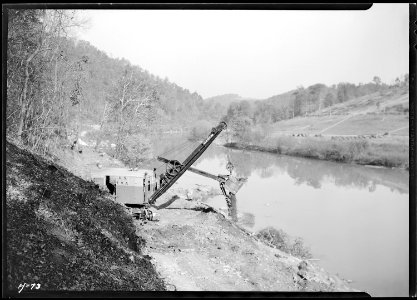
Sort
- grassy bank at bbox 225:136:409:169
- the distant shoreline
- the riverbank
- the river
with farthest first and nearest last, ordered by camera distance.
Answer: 1. the distant shoreline
2. grassy bank at bbox 225:136:409:169
3. the river
4. the riverbank

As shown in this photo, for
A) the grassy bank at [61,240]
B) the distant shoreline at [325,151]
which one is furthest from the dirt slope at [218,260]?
the distant shoreline at [325,151]

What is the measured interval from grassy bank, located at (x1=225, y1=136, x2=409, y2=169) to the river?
386mm

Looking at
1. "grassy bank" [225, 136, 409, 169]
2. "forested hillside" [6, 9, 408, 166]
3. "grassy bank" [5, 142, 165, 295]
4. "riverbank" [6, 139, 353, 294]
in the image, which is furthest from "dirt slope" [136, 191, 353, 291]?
"grassy bank" [225, 136, 409, 169]

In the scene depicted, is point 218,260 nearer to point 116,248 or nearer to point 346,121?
point 116,248

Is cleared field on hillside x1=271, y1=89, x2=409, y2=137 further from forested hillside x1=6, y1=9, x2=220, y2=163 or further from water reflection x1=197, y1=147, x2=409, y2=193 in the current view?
forested hillside x1=6, y1=9, x2=220, y2=163

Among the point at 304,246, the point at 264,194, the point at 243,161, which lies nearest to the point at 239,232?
the point at 304,246

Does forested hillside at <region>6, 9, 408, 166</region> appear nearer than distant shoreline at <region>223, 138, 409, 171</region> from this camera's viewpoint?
Yes

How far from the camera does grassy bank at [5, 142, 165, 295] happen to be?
14.0ft

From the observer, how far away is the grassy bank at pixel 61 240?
14.0ft

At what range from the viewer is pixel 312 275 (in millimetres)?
7594

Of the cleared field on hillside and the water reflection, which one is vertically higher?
the cleared field on hillside

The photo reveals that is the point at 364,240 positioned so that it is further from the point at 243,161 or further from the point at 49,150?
the point at 243,161

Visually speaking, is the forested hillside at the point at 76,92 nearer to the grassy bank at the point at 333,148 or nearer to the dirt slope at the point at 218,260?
the grassy bank at the point at 333,148

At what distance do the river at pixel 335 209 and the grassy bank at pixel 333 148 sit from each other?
1.27 feet
